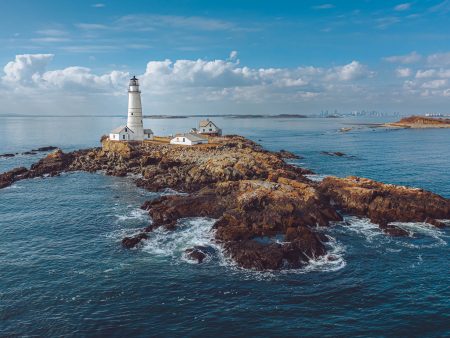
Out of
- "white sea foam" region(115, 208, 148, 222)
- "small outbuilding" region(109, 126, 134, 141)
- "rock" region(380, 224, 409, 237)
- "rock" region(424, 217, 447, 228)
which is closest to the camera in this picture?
"rock" region(380, 224, 409, 237)

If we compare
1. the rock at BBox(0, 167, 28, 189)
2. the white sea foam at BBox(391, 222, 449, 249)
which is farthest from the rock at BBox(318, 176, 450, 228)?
the rock at BBox(0, 167, 28, 189)

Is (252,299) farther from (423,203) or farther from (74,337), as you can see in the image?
(423,203)

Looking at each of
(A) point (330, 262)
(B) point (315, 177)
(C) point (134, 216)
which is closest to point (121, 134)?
(B) point (315, 177)

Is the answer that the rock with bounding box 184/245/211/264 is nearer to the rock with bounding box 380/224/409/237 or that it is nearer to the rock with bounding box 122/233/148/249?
the rock with bounding box 122/233/148/249

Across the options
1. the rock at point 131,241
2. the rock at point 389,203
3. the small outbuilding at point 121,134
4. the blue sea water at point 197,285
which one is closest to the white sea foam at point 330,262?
the blue sea water at point 197,285

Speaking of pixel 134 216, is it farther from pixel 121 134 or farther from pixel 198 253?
pixel 121 134

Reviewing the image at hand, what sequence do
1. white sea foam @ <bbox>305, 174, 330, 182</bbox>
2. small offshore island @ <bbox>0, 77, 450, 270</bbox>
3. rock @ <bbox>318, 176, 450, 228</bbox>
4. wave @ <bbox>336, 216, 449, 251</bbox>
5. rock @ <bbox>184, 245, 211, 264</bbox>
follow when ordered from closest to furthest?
rock @ <bbox>184, 245, 211, 264</bbox>
small offshore island @ <bbox>0, 77, 450, 270</bbox>
wave @ <bbox>336, 216, 449, 251</bbox>
rock @ <bbox>318, 176, 450, 228</bbox>
white sea foam @ <bbox>305, 174, 330, 182</bbox>
